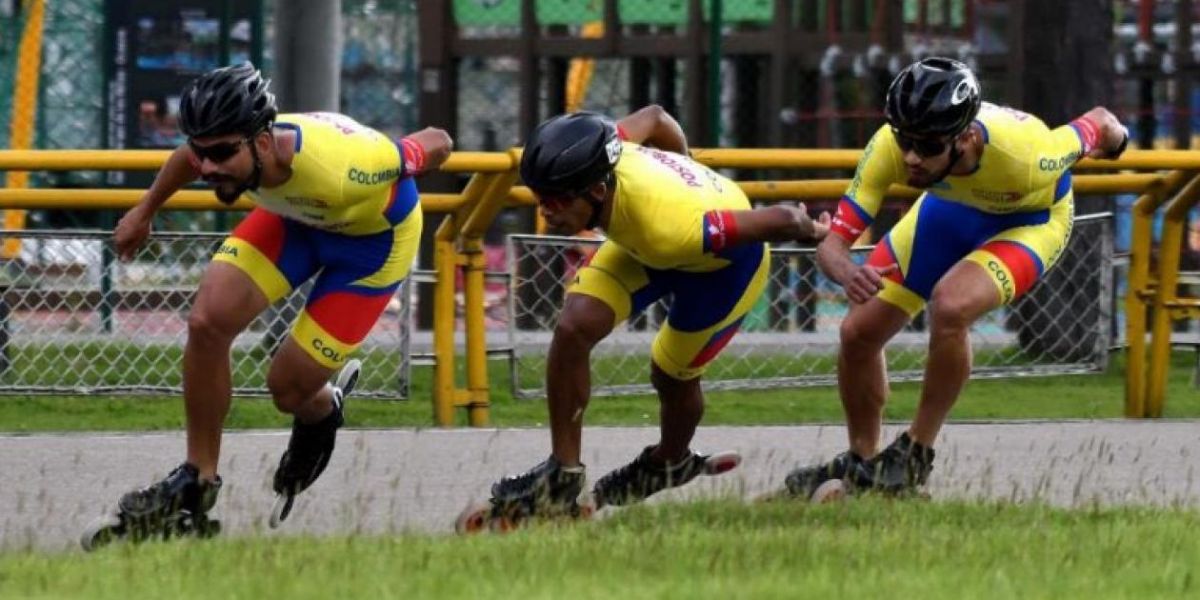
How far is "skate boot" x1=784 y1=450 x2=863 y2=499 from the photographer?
27.9ft

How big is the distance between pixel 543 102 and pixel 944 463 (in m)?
8.66

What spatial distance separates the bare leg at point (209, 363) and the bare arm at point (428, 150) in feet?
2.26

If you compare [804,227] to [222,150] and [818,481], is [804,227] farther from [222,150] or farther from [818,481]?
[222,150]

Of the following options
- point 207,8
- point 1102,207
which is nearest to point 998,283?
point 1102,207

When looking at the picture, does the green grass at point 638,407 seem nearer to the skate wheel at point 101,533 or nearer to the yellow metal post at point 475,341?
the yellow metal post at point 475,341

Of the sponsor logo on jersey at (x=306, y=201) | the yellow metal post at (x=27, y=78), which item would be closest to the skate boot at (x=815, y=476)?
the sponsor logo on jersey at (x=306, y=201)

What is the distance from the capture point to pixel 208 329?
25.6ft

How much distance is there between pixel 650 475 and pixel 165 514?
167 centimetres

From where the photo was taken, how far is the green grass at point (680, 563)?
6.09 metres

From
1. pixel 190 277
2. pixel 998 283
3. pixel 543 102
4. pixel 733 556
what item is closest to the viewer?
pixel 733 556

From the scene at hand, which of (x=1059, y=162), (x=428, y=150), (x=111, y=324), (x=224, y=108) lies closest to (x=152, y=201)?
(x=224, y=108)

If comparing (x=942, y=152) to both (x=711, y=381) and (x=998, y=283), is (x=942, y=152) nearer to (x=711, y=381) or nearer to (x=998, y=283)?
(x=998, y=283)

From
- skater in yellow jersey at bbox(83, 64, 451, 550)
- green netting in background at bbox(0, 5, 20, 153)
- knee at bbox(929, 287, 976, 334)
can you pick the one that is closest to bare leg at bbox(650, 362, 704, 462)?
knee at bbox(929, 287, 976, 334)

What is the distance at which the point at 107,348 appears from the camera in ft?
39.2
